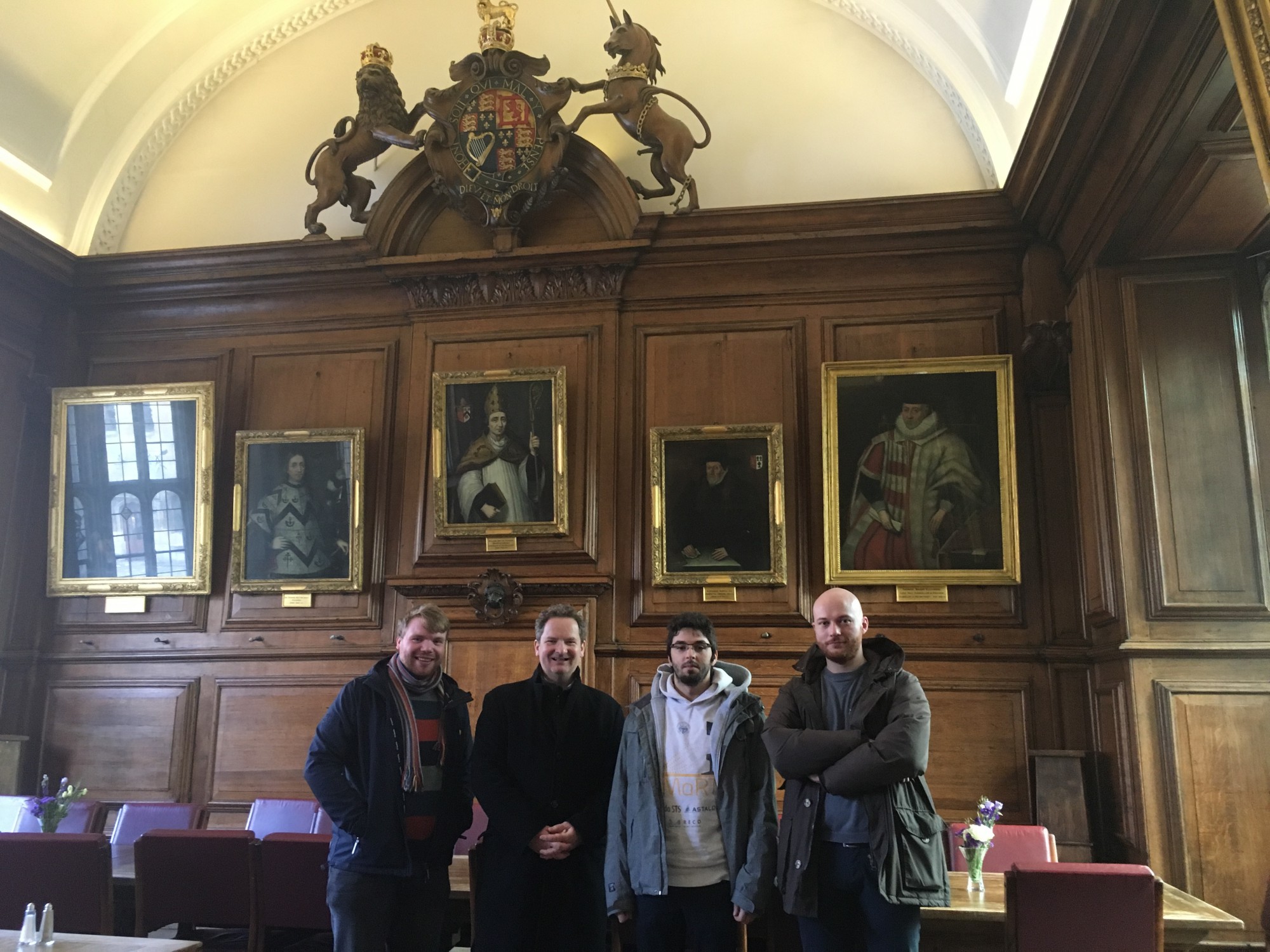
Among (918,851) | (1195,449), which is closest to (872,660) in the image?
(918,851)

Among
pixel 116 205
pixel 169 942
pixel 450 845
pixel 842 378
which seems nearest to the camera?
pixel 169 942

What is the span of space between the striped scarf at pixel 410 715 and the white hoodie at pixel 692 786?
78 cm

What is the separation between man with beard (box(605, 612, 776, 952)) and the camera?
313cm

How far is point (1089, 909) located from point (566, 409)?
12.7ft

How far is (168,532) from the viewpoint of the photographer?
21.0 ft

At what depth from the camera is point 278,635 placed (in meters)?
6.23

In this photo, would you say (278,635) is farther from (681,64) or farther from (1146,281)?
(1146,281)

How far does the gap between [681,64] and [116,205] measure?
3992 mm

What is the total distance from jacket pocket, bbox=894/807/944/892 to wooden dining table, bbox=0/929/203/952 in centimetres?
207

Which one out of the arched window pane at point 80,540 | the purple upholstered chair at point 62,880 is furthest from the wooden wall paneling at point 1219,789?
the arched window pane at point 80,540

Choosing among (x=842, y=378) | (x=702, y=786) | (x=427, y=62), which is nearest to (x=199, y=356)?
(x=427, y=62)

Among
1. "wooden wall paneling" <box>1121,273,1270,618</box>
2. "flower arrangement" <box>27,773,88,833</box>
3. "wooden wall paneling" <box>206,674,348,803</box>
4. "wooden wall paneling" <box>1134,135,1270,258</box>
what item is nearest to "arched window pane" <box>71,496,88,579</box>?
"wooden wall paneling" <box>206,674,348,803</box>

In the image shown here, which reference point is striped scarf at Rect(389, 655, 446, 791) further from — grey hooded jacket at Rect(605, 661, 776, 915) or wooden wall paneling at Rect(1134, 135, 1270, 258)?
wooden wall paneling at Rect(1134, 135, 1270, 258)

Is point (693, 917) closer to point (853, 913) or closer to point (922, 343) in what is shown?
point (853, 913)
